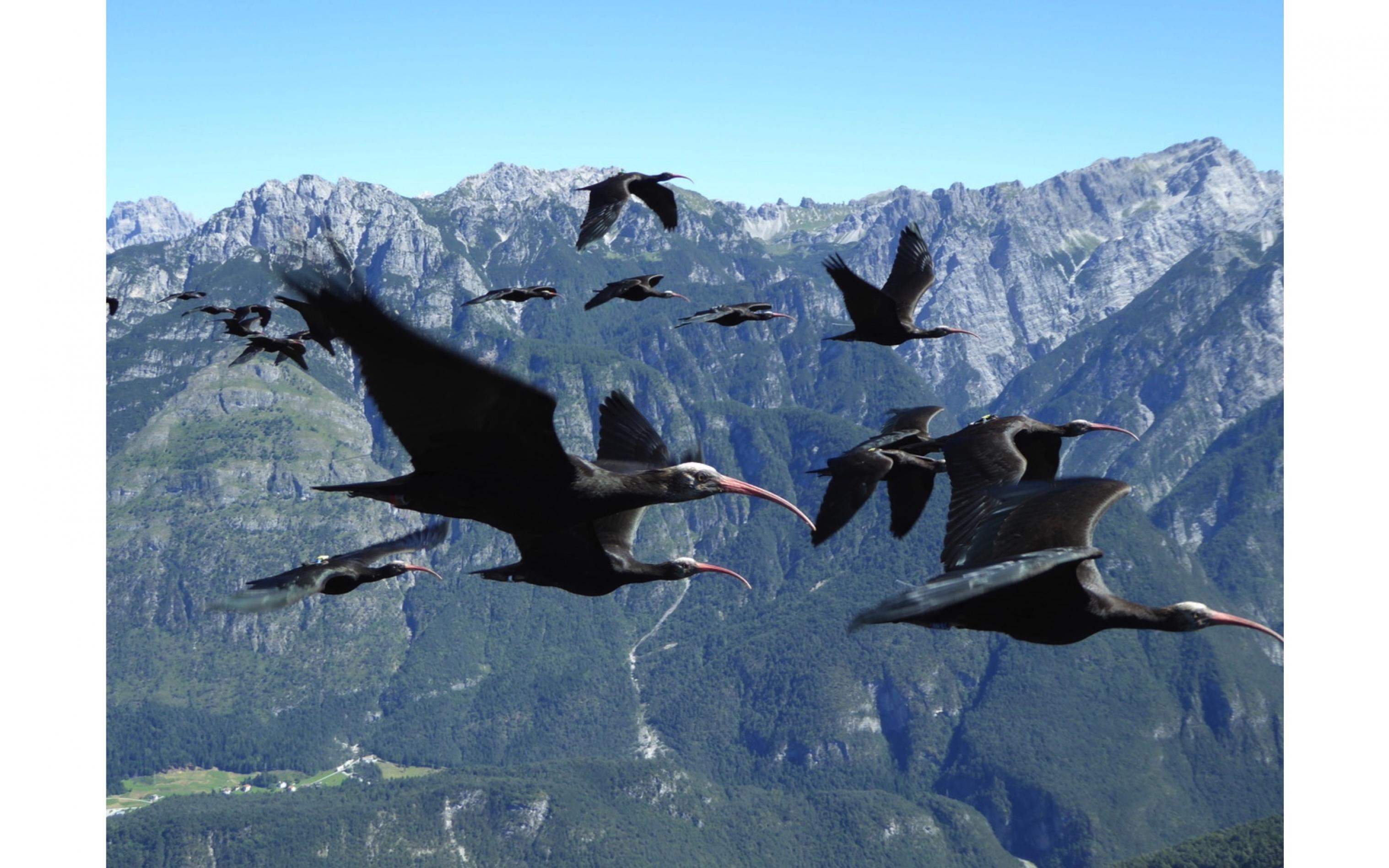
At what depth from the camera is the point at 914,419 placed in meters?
29.9

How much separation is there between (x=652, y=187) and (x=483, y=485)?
24.1 metres

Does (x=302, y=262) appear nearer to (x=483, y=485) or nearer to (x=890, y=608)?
(x=483, y=485)

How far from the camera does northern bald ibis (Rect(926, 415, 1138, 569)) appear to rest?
16.3 m

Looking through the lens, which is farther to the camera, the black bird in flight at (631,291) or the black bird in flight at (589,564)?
the black bird in flight at (631,291)

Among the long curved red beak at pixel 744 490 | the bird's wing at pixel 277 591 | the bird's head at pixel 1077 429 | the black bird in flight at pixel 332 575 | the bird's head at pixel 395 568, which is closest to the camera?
the long curved red beak at pixel 744 490

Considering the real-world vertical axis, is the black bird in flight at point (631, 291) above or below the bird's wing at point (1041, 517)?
above

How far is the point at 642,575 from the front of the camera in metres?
20.0

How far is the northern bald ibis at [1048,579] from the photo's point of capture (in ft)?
37.4

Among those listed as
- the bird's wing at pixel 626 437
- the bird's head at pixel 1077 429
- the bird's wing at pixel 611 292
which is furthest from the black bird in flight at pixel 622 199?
the bird's head at pixel 1077 429

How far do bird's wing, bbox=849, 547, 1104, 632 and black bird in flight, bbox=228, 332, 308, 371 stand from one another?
26074 mm

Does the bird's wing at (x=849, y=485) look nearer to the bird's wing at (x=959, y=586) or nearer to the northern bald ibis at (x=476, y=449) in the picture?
the northern bald ibis at (x=476, y=449)

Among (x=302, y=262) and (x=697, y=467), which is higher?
(x=302, y=262)

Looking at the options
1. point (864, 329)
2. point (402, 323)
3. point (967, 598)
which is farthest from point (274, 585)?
point (864, 329)

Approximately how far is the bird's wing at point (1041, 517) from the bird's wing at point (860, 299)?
13241 millimetres
